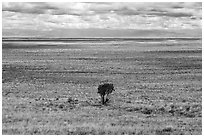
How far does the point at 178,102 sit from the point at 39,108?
8775 mm

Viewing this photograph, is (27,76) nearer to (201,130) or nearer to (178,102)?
(178,102)

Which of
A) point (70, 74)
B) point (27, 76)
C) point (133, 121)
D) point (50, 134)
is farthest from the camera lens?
point (70, 74)

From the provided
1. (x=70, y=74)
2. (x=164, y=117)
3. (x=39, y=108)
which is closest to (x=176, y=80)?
(x=70, y=74)

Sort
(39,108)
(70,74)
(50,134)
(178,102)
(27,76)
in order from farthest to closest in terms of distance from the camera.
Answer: (70,74), (27,76), (178,102), (39,108), (50,134)

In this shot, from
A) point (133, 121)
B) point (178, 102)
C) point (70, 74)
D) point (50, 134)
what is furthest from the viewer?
point (70, 74)

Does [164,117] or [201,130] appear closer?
[201,130]

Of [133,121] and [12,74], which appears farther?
[12,74]

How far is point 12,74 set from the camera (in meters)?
34.3

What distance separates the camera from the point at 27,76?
33281 millimetres

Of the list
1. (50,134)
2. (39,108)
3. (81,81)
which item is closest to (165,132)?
(50,134)

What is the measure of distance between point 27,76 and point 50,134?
19.0 meters

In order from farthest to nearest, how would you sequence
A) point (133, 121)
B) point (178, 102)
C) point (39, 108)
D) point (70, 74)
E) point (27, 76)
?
point (70, 74)
point (27, 76)
point (178, 102)
point (39, 108)
point (133, 121)

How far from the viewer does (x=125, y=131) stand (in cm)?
1557

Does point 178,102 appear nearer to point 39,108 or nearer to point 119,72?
point 39,108
